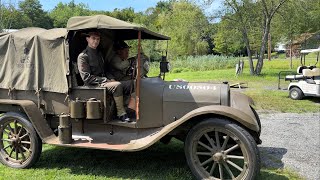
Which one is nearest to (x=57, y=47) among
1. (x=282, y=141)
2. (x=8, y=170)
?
(x=8, y=170)

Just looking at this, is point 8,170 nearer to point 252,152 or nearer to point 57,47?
point 57,47

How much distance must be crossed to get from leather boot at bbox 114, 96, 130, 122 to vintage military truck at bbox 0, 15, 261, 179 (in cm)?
9

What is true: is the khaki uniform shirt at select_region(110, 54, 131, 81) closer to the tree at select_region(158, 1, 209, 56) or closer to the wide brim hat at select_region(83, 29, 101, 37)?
the wide brim hat at select_region(83, 29, 101, 37)

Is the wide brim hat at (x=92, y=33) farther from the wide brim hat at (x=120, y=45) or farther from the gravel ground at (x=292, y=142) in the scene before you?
the gravel ground at (x=292, y=142)

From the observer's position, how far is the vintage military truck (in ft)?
16.4

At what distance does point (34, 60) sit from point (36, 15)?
231 feet

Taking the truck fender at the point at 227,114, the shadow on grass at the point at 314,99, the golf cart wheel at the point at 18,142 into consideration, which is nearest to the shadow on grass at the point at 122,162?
the golf cart wheel at the point at 18,142

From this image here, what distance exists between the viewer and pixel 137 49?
5.54 metres

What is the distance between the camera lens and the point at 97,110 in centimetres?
542

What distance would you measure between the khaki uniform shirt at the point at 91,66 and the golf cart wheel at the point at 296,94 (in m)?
10.3

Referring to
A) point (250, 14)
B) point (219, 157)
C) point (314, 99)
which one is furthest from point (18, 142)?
point (250, 14)

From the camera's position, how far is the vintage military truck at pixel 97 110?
16.4 feet

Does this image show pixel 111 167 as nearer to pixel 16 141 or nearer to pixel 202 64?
pixel 16 141

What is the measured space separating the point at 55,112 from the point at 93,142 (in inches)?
33.0
